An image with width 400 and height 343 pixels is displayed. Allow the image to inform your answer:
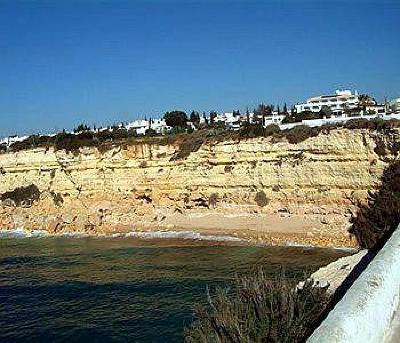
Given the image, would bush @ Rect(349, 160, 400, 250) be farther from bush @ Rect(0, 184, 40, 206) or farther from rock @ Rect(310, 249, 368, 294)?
bush @ Rect(0, 184, 40, 206)

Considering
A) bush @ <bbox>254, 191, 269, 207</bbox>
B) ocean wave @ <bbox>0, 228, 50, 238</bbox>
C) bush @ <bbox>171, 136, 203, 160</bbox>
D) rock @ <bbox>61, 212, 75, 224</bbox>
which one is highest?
bush @ <bbox>171, 136, 203, 160</bbox>

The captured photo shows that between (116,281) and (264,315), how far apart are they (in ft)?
47.7

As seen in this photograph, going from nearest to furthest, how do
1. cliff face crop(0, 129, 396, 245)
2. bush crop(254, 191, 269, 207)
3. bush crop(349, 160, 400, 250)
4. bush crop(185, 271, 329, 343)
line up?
bush crop(185, 271, 329, 343) → bush crop(349, 160, 400, 250) → cliff face crop(0, 129, 396, 245) → bush crop(254, 191, 269, 207)

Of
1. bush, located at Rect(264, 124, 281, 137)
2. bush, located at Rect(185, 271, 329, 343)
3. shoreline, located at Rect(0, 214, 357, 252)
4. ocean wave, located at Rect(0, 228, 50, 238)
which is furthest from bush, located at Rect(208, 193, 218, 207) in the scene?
bush, located at Rect(185, 271, 329, 343)

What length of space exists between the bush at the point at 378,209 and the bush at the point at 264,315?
43.4 feet

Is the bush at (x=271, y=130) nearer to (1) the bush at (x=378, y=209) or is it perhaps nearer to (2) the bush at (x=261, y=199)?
(2) the bush at (x=261, y=199)

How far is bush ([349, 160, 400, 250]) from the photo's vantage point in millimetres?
21594

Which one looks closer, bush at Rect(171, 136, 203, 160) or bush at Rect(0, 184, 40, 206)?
bush at Rect(171, 136, 203, 160)

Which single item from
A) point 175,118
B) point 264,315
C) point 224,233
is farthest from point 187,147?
point 175,118

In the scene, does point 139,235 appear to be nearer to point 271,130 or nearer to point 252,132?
point 252,132

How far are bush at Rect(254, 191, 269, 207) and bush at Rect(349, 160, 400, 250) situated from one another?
5812 millimetres

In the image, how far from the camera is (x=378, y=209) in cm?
2302

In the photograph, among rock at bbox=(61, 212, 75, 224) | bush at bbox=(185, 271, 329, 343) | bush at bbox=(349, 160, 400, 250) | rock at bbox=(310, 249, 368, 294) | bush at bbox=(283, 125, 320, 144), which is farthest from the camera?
rock at bbox=(61, 212, 75, 224)

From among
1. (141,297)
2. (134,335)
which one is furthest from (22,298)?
(134,335)
